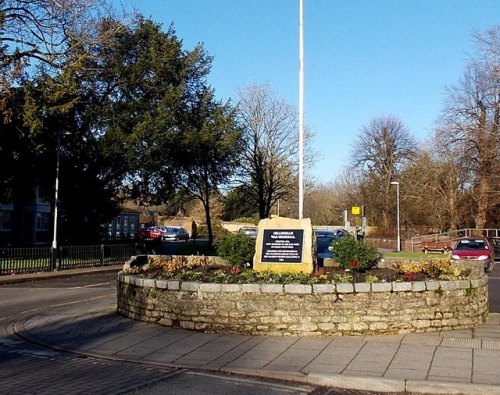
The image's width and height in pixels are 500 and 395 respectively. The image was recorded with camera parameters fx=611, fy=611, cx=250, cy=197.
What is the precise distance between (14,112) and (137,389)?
23.8 m

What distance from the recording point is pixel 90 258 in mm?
32406

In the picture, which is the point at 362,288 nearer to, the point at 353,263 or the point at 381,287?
the point at 381,287

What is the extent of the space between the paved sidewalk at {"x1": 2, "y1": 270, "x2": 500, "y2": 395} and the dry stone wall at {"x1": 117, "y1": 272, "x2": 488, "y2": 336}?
265mm

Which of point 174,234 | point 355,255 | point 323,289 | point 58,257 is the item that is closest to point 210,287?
point 323,289

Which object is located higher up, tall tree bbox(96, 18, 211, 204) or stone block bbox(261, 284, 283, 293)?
tall tree bbox(96, 18, 211, 204)

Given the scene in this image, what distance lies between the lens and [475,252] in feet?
99.5

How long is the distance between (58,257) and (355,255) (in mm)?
19707

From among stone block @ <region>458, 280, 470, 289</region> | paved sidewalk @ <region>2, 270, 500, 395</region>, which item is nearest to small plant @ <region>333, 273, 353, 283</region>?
paved sidewalk @ <region>2, 270, 500, 395</region>

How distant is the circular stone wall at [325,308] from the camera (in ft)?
36.4

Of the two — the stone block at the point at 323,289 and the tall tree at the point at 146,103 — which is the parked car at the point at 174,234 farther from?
the stone block at the point at 323,289

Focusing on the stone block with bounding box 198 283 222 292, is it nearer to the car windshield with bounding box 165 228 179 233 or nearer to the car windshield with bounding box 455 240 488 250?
the car windshield with bounding box 455 240 488 250

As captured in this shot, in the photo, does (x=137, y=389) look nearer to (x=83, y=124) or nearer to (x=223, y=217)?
(x=83, y=124)

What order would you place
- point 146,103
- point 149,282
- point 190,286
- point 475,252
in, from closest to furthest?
point 190,286
point 149,282
point 475,252
point 146,103

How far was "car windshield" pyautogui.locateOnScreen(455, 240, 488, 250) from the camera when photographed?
31.5m
